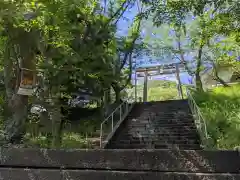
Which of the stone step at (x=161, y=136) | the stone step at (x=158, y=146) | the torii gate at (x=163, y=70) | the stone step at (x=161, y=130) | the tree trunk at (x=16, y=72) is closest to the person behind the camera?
the tree trunk at (x=16, y=72)

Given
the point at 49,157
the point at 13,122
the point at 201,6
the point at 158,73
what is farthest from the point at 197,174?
the point at 158,73

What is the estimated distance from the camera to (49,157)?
274cm

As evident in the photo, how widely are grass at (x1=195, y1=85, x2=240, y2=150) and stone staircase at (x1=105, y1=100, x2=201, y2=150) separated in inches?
29.0

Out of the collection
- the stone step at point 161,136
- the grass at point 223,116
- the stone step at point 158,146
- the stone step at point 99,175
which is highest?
the grass at point 223,116

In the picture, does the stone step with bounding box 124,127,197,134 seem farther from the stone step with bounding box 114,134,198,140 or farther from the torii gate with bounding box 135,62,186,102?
the torii gate with bounding box 135,62,186,102

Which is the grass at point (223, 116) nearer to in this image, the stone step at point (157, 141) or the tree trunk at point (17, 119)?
the stone step at point (157, 141)

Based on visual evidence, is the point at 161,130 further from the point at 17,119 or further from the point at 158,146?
the point at 17,119

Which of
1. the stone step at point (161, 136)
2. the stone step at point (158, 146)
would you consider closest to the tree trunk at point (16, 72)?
the stone step at point (158, 146)

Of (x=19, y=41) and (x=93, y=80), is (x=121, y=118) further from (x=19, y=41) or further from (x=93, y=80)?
(x=19, y=41)

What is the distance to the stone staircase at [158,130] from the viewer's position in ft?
28.7

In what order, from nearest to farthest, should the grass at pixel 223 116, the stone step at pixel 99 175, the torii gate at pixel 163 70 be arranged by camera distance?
the stone step at pixel 99 175, the grass at pixel 223 116, the torii gate at pixel 163 70

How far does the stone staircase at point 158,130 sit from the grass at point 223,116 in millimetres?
737

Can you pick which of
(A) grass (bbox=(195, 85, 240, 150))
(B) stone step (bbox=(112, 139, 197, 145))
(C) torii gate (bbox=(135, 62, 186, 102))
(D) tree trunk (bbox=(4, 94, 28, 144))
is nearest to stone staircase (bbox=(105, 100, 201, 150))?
(B) stone step (bbox=(112, 139, 197, 145))

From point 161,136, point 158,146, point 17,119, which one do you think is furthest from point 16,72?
point 161,136
